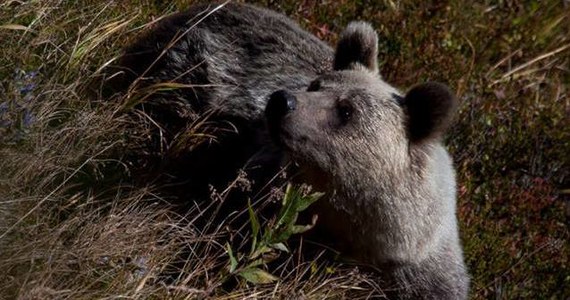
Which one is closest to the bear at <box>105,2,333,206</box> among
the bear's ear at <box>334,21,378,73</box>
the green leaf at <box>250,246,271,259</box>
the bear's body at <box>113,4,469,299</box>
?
the bear's body at <box>113,4,469,299</box>

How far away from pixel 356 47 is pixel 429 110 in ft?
2.47

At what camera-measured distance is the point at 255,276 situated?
5516 mm

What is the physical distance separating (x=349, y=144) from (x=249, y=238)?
733 millimetres

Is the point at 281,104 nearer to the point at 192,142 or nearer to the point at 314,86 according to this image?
the point at 314,86

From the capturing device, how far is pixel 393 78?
9.01 m

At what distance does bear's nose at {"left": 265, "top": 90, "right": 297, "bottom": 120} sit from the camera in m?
5.99

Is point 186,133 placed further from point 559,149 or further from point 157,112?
point 559,149

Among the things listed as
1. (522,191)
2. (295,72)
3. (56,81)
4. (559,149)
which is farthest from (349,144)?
(559,149)

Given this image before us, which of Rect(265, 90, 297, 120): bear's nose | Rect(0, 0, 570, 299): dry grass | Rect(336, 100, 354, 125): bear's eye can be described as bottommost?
Rect(0, 0, 570, 299): dry grass

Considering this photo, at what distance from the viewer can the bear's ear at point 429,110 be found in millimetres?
6191

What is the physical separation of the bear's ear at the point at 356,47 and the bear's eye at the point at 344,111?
0.60 m

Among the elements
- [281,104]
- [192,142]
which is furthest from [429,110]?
[192,142]

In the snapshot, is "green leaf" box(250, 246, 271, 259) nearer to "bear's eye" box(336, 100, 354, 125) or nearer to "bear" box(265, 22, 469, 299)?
"bear" box(265, 22, 469, 299)

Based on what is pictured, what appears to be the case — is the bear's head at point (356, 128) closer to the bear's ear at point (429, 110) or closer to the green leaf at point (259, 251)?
the bear's ear at point (429, 110)
